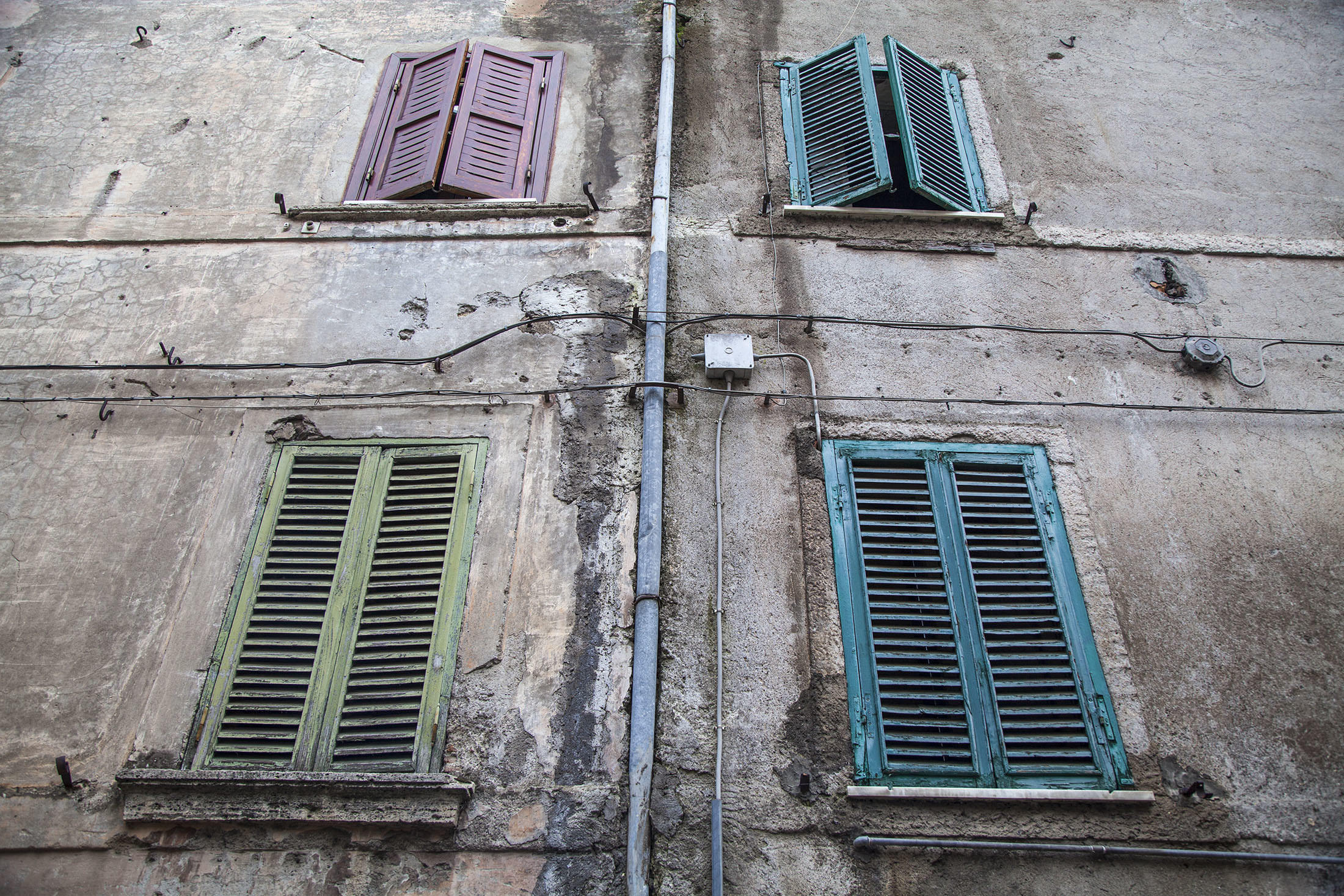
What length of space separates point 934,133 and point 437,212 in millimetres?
3467

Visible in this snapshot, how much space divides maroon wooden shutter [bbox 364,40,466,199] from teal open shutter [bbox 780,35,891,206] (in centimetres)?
241

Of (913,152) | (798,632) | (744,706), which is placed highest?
(913,152)

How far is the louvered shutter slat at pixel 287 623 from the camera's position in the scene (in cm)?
402

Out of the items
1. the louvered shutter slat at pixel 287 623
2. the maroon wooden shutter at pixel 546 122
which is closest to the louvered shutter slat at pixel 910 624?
the louvered shutter slat at pixel 287 623

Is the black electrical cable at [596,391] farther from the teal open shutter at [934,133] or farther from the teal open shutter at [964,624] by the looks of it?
the teal open shutter at [934,133]

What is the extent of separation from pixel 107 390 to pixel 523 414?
2411mm

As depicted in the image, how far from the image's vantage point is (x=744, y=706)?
162 inches

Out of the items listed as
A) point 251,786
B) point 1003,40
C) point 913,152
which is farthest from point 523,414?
point 1003,40

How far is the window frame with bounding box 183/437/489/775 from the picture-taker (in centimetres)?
399

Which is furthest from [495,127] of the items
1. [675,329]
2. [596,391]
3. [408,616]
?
[408,616]

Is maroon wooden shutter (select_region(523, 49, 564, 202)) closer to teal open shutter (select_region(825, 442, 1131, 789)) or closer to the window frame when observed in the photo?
the window frame

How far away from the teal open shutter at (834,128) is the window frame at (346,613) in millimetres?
2928

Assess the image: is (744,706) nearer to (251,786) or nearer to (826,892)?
(826,892)

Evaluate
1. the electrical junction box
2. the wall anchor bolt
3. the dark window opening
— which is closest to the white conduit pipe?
the electrical junction box
